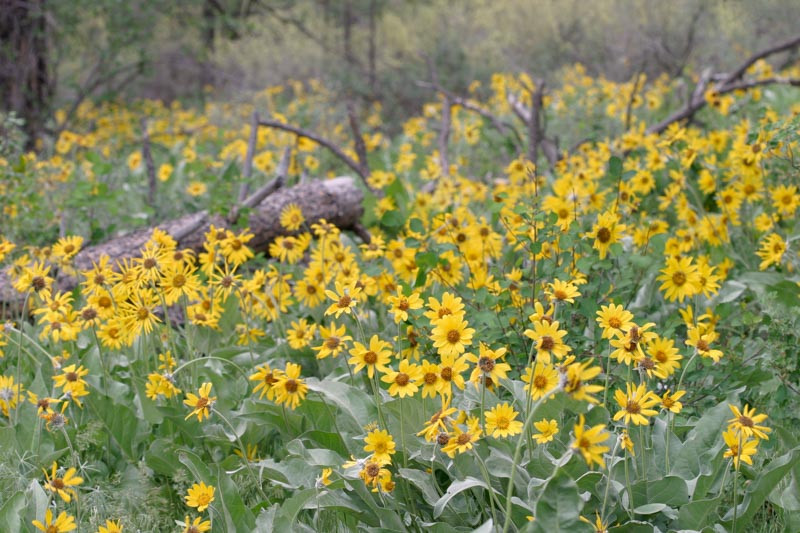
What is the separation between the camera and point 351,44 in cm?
1370

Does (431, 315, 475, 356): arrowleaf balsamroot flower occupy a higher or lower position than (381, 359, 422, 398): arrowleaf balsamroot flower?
higher

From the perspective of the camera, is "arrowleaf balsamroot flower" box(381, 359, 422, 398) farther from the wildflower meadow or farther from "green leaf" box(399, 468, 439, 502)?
"green leaf" box(399, 468, 439, 502)

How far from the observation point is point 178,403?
2623mm

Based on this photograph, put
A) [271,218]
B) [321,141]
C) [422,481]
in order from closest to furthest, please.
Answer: [422,481]
[271,218]
[321,141]

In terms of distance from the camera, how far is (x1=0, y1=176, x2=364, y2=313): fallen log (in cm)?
408

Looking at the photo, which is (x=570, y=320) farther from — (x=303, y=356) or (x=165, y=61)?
(x=165, y=61)

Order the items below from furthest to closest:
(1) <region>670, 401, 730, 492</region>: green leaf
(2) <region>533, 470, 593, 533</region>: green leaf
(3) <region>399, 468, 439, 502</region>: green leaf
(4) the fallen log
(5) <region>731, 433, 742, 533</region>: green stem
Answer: (4) the fallen log, (1) <region>670, 401, 730, 492</region>: green leaf, (3) <region>399, 468, 439, 502</region>: green leaf, (5) <region>731, 433, 742, 533</region>: green stem, (2) <region>533, 470, 593, 533</region>: green leaf

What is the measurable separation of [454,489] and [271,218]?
2776 millimetres

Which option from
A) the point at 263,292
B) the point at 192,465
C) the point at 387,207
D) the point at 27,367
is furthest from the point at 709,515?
the point at 27,367

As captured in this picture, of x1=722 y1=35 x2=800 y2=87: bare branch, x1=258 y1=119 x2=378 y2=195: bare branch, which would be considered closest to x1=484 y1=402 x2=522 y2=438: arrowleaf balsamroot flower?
x1=258 y1=119 x2=378 y2=195: bare branch

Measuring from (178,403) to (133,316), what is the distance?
1.11ft

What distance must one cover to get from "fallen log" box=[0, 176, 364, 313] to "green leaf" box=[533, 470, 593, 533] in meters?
2.77

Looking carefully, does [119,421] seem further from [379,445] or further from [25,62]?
[25,62]

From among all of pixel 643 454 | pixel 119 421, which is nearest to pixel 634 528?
pixel 643 454
